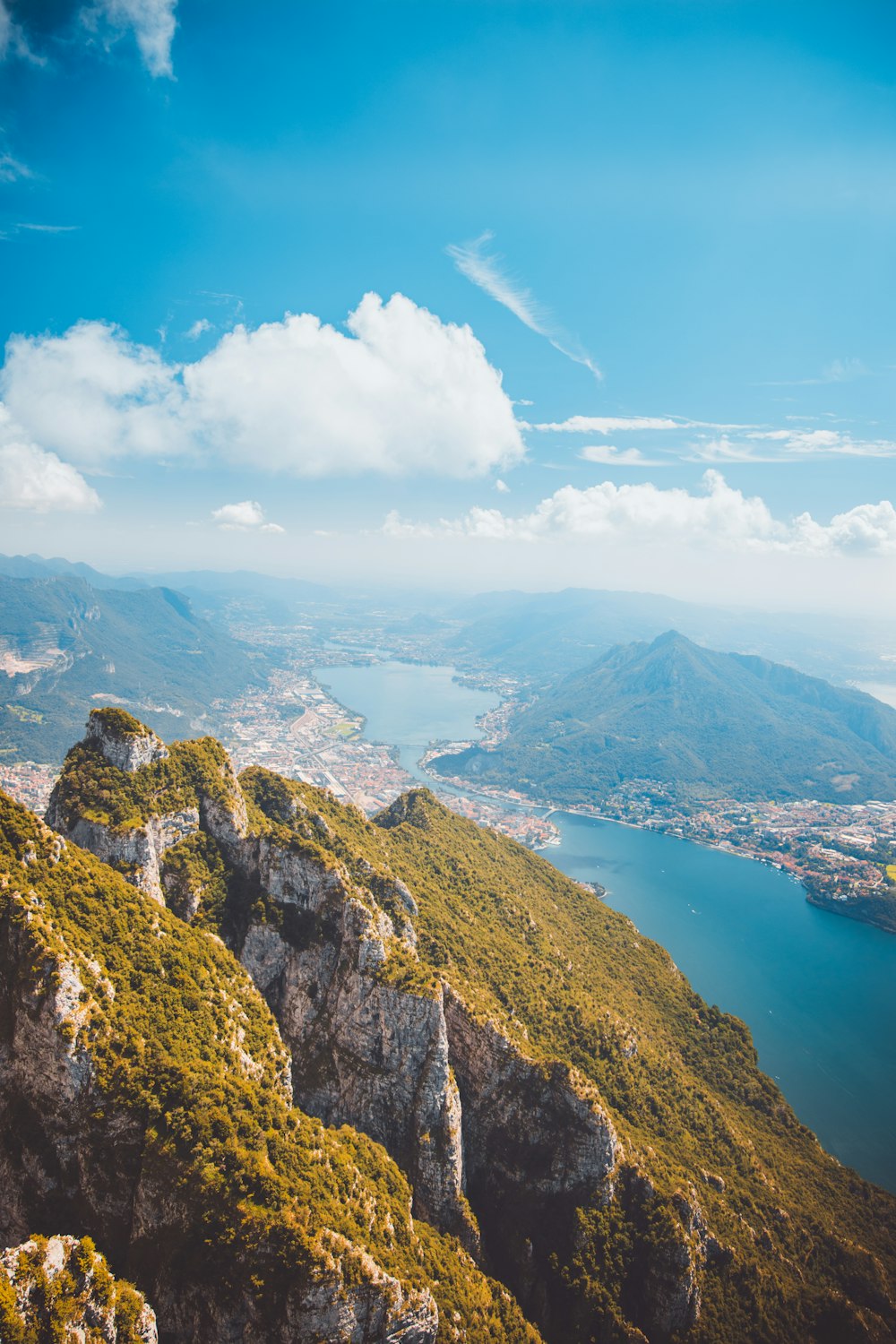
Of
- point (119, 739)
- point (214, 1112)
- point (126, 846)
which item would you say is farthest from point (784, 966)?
point (119, 739)

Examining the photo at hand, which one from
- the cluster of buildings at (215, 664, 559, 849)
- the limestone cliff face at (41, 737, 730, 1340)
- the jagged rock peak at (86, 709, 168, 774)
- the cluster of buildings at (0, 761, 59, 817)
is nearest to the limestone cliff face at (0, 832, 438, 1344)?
the limestone cliff face at (41, 737, 730, 1340)

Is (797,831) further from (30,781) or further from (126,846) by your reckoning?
(30,781)

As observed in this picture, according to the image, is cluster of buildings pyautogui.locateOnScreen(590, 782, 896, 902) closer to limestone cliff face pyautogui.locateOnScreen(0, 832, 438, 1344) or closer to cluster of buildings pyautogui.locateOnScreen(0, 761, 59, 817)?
limestone cliff face pyautogui.locateOnScreen(0, 832, 438, 1344)

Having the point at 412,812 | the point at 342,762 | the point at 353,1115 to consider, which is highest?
the point at 412,812

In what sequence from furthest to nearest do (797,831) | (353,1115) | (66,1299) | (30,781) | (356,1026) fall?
(797,831)
(30,781)
(356,1026)
(353,1115)
(66,1299)

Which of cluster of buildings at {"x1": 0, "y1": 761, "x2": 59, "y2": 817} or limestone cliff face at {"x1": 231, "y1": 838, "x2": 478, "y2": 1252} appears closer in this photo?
limestone cliff face at {"x1": 231, "y1": 838, "x2": 478, "y2": 1252}

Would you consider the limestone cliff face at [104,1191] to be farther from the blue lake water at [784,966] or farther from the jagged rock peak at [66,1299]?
the blue lake water at [784,966]

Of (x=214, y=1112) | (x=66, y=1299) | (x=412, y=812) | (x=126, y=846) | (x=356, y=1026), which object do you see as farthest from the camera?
(x=412, y=812)

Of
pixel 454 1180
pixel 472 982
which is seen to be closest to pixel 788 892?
pixel 472 982
